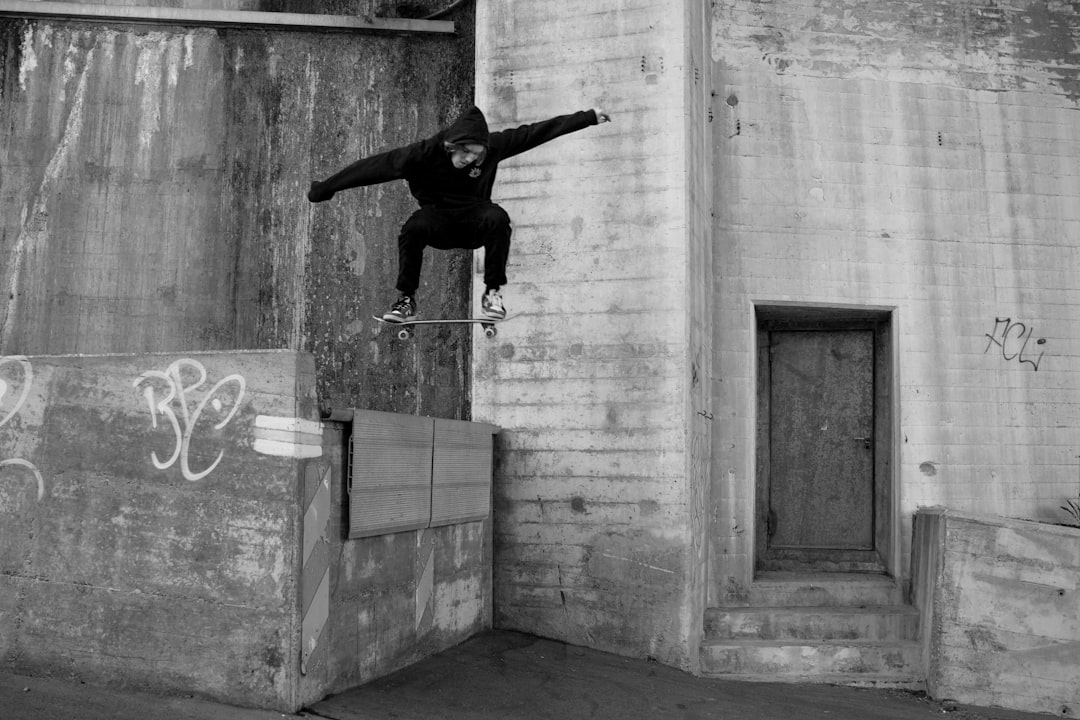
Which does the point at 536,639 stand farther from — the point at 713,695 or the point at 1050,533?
the point at 1050,533

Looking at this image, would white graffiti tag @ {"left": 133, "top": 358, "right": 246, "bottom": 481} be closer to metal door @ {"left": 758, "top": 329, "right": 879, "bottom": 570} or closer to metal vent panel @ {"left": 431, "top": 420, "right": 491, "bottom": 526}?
metal vent panel @ {"left": 431, "top": 420, "right": 491, "bottom": 526}

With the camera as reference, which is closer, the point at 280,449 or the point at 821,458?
the point at 280,449

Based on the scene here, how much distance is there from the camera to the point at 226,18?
841cm

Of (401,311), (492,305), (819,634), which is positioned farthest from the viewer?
(819,634)

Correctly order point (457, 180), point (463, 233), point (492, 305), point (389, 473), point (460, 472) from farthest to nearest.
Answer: point (460, 472) < point (492, 305) < point (463, 233) < point (457, 180) < point (389, 473)

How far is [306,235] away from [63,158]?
210 cm

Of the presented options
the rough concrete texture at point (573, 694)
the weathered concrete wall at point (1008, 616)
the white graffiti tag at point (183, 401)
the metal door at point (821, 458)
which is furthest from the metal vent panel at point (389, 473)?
the weathered concrete wall at point (1008, 616)

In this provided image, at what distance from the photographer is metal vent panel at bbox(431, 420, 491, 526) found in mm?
6496

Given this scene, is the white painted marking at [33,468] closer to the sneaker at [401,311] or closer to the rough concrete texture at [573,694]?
the rough concrete texture at [573,694]

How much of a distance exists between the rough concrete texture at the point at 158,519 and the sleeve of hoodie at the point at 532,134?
1885 mm

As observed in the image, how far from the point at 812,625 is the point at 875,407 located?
1923 mm

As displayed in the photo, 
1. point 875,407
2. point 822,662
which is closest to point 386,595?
point 822,662

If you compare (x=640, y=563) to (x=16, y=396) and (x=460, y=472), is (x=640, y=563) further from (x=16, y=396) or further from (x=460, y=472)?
(x=16, y=396)

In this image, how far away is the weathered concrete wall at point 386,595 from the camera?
5340 mm
